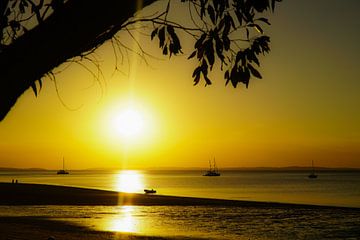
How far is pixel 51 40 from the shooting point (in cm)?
336

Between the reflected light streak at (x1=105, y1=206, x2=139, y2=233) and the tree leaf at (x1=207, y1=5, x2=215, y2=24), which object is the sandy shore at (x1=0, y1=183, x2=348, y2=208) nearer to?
the reflected light streak at (x1=105, y1=206, x2=139, y2=233)

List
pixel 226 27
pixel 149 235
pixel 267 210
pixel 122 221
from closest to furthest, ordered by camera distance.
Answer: pixel 226 27 < pixel 149 235 < pixel 122 221 < pixel 267 210

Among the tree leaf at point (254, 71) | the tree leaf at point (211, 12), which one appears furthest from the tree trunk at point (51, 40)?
the tree leaf at point (254, 71)

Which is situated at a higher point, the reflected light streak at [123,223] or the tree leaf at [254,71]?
the tree leaf at [254,71]

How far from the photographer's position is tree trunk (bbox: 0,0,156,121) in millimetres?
3354

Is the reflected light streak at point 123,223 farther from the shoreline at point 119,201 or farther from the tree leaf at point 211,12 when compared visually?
the tree leaf at point 211,12

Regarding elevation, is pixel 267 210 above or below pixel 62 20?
below

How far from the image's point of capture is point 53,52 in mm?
3393

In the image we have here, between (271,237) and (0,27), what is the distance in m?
26.2

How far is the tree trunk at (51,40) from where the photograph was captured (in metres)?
3.35

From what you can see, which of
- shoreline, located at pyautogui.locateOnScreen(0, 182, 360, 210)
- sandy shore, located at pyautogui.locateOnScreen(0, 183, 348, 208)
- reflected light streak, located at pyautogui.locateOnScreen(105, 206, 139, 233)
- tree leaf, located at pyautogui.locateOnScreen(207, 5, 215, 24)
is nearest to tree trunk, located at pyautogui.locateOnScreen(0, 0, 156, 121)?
tree leaf, located at pyautogui.locateOnScreen(207, 5, 215, 24)

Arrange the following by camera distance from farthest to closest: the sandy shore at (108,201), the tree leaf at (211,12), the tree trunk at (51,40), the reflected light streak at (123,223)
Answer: the sandy shore at (108,201) < the reflected light streak at (123,223) < the tree leaf at (211,12) < the tree trunk at (51,40)

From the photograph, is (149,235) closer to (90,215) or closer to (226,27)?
(90,215)

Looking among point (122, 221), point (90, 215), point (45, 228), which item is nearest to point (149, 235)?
point (45, 228)
